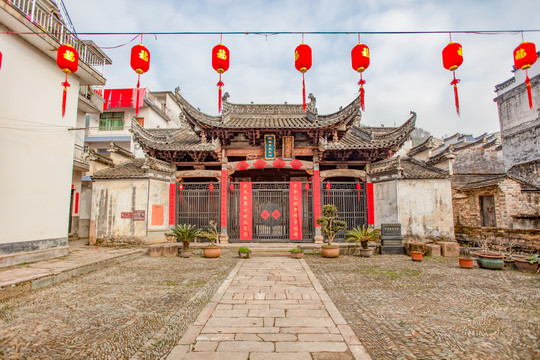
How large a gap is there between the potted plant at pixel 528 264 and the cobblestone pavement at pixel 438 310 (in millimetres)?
483

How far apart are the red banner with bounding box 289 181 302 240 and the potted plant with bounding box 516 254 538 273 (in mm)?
6710

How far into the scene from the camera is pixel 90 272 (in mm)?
7082

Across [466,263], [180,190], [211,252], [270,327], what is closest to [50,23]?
[180,190]

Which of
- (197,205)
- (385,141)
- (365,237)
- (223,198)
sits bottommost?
(365,237)

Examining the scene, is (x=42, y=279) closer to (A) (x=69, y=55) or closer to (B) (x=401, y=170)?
(A) (x=69, y=55)

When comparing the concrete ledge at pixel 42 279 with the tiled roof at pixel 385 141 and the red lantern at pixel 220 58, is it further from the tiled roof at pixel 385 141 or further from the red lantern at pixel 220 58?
the tiled roof at pixel 385 141

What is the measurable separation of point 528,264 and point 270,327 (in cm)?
753

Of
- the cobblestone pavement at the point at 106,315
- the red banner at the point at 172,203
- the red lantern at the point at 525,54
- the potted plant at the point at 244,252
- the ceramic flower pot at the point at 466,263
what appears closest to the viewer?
the cobblestone pavement at the point at 106,315

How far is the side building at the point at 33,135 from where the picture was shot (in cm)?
673

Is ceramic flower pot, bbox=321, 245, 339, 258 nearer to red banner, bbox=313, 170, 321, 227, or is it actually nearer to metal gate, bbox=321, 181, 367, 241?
red banner, bbox=313, 170, 321, 227

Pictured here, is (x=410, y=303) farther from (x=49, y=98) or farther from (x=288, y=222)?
(x=49, y=98)

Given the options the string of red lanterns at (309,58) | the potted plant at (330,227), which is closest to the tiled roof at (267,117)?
the potted plant at (330,227)

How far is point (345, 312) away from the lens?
422 cm

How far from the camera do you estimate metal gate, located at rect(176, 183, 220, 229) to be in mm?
11641
